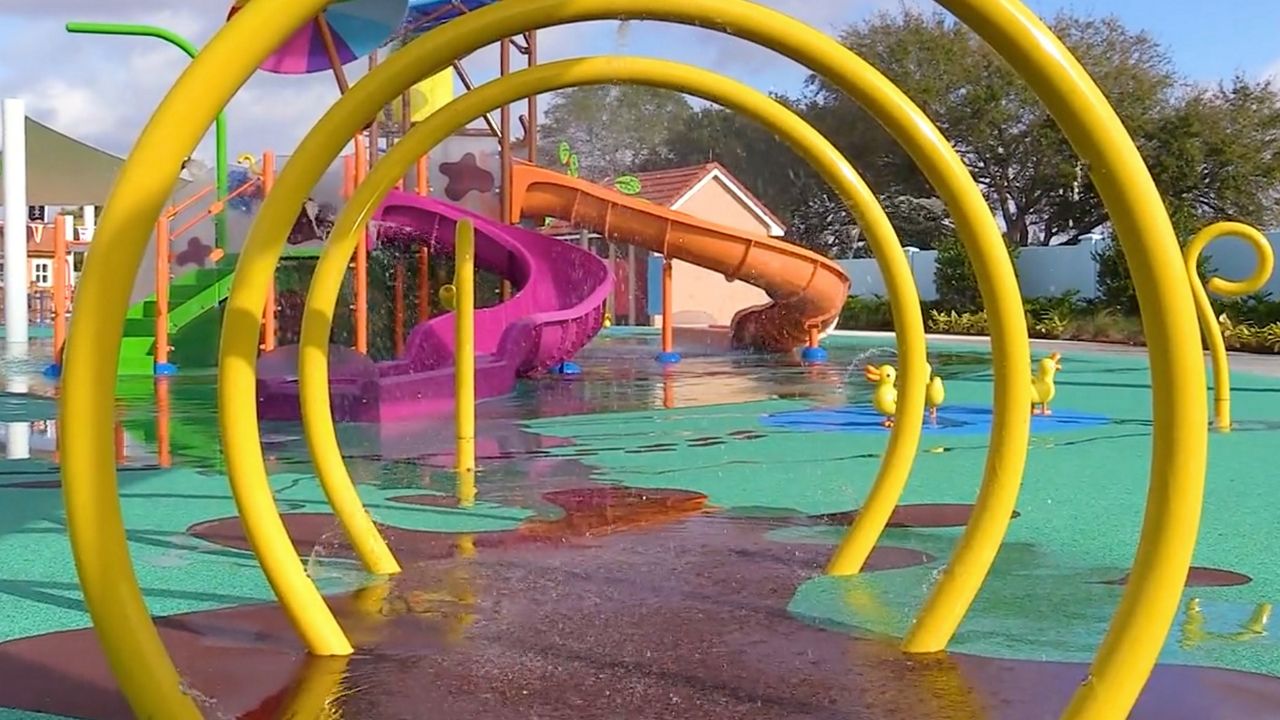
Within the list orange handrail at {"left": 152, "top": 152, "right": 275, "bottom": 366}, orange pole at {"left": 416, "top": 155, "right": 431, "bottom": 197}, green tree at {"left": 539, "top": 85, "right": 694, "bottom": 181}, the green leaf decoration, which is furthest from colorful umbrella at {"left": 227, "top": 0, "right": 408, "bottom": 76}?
green tree at {"left": 539, "top": 85, "right": 694, "bottom": 181}

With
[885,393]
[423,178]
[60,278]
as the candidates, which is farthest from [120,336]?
[60,278]

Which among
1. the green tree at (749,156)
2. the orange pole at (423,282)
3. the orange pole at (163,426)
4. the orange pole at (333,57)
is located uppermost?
the green tree at (749,156)

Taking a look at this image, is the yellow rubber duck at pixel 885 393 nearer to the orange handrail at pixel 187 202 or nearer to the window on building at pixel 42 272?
the orange handrail at pixel 187 202

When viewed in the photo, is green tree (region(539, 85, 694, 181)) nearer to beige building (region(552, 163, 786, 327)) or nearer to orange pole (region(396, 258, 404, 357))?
beige building (region(552, 163, 786, 327))

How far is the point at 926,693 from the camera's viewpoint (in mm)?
3289

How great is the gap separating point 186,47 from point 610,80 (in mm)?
19367

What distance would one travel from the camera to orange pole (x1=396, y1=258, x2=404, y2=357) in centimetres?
1819

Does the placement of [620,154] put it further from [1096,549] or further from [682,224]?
[1096,549]

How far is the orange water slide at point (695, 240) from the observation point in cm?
1767

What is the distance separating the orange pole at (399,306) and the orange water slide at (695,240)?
1.87 meters

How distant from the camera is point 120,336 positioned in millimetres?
2521

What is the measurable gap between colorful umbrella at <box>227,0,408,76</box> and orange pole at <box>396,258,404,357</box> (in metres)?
3.11

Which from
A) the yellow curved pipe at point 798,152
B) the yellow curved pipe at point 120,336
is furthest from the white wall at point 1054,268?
the yellow curved pipe at point 120,336

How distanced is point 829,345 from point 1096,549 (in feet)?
64.9
